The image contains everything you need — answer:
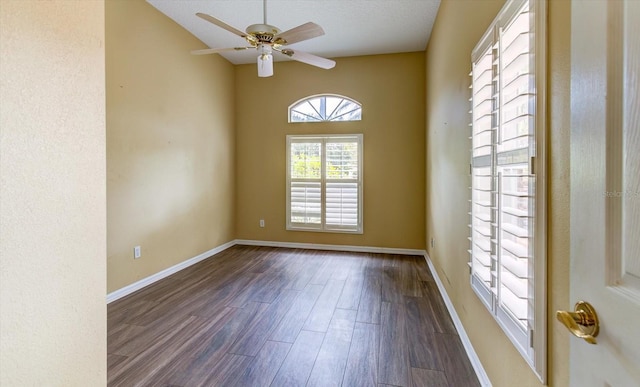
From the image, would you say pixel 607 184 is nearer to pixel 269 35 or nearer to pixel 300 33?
pixel 300 33

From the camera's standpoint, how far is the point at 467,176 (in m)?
2.19

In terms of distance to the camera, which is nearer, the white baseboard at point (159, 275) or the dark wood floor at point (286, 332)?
the dark wood floor at point (286, 332)

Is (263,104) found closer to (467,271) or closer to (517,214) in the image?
A: (467,271)

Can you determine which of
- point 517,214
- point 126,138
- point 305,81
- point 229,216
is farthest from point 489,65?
point 229,216

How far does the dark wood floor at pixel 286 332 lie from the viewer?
1.89 meters

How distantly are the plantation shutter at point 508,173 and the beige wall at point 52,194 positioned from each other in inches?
65.8

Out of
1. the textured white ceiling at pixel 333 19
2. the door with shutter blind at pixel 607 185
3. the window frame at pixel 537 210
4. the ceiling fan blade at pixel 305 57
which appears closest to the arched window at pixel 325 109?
the textured white ceiling at pixel 333 19

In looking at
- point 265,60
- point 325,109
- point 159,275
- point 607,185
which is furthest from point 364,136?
point 607,185

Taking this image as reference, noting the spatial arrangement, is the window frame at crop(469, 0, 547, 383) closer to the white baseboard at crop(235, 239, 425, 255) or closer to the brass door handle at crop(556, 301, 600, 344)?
the brass door handle at crop(556, 301, 600, 344)

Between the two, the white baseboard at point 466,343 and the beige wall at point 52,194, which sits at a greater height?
the beige wall at point 52,194

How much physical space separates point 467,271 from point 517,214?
1013 millimetres

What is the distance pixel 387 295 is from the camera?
3158mm

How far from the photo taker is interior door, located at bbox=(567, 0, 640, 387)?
1.70 feet

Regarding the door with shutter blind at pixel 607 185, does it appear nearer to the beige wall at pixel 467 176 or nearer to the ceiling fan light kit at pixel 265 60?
the beige wall at pixel 467 176
